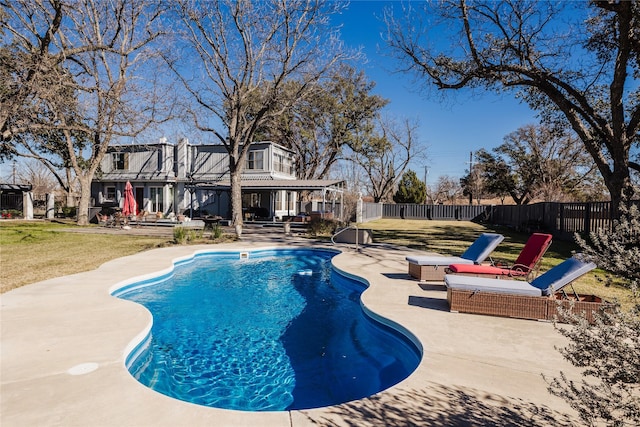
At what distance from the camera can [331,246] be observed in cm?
1377

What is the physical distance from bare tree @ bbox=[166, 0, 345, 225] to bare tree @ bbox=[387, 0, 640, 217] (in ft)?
15.4

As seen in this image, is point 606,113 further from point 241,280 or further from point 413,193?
point 413,193

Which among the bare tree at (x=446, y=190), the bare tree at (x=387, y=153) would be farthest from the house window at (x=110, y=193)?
the bare tree at (x=446, y=190)

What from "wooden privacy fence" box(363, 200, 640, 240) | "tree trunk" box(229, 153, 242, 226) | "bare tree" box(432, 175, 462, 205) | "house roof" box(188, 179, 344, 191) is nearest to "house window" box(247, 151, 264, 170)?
"house roof" box(188, 179, 344, 191)

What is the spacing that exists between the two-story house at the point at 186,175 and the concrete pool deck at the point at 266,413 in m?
22.0

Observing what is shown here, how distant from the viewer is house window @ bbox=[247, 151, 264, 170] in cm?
2777

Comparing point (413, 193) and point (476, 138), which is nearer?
point (476, 138)

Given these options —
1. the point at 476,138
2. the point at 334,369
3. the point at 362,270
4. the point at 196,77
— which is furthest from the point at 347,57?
the point at 476,138

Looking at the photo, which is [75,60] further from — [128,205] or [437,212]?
[437,212]

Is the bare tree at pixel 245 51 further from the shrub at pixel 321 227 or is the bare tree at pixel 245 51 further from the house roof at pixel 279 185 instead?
the house roof at pixel 279 185

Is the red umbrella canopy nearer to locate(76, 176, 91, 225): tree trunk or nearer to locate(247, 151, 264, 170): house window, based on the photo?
locate(76, 176, 91, 225): tree trunk

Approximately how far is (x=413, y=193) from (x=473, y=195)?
902 centimetres

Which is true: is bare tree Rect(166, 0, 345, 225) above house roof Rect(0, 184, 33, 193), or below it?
above

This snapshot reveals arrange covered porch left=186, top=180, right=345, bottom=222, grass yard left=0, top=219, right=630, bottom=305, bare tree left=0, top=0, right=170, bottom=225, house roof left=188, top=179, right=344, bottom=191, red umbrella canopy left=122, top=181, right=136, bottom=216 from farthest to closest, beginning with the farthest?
covered porch left=186, top=180, right=345, bottom=222 → house roof left=188, top=179, right=344, bottom=191 → red umbrella canopy left=122, top=181, right=136, bottom=216 → bare tree left=0, top=0, right=170, bottom=225 → grass yard left=0, top=219, right=630, bottom=305
